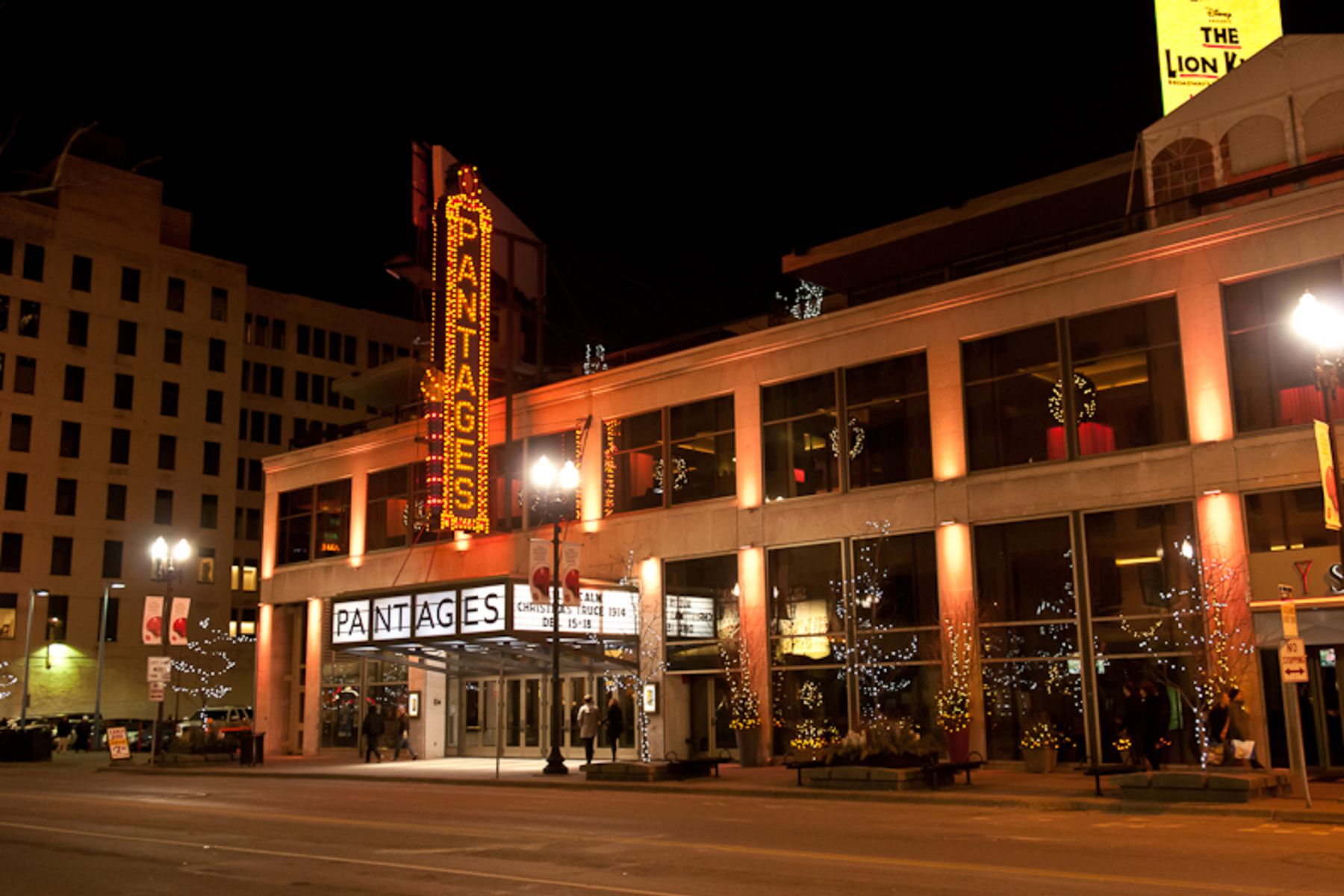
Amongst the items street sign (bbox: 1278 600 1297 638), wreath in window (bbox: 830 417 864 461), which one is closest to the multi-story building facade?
wreath in window (bbox: 830 417 864 461)

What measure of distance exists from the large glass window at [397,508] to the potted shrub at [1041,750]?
2257 centimetres

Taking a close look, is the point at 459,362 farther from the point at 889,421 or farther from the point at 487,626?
the point at 889,421

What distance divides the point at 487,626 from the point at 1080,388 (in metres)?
16.6

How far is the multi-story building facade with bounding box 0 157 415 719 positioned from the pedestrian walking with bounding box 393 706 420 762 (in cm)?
3574

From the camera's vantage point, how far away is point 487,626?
33781 millimetres

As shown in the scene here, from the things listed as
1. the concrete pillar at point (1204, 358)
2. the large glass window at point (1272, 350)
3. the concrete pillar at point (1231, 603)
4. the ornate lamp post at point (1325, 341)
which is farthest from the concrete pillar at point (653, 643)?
the ornate lamp post at point (1325, 341)

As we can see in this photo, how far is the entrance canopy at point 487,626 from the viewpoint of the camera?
33875 mm

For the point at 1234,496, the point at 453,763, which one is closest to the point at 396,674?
the point at 453,763

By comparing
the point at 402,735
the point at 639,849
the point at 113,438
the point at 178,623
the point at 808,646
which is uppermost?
the point at 113,438

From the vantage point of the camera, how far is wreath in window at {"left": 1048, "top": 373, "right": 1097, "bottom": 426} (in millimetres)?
29188

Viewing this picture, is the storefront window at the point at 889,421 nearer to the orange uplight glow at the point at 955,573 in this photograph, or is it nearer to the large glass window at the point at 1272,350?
the orange uplight glow at the point at 955,573

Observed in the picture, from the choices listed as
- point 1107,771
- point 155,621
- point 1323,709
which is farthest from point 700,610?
point 155,621

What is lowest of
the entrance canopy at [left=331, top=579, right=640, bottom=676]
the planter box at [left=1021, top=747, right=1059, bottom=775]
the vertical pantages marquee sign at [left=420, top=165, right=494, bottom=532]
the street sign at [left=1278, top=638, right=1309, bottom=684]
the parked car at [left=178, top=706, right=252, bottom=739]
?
the planter box at [left=1021, top=747, right=1059, bottom=775]

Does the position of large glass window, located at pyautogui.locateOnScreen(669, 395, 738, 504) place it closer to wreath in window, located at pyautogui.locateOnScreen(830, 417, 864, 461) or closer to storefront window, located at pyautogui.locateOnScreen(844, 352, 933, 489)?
wreath in window, located at pyautogui.locateOnScreen(830, 417, 864, 461)
